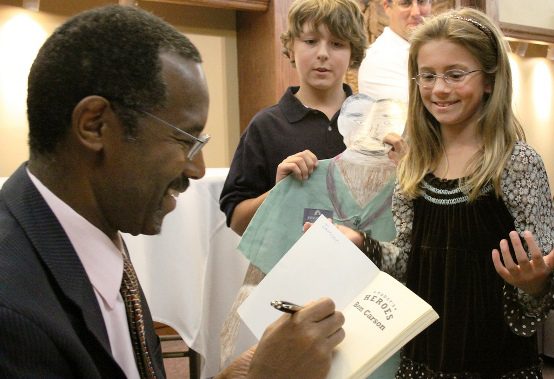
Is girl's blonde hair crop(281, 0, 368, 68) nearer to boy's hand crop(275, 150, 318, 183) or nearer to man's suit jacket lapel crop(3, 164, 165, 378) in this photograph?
boy's hand crop(275, 150, 318, 183)

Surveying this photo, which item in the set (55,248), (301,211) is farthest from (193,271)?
(55,248)

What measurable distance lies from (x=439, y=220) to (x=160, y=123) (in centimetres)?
96

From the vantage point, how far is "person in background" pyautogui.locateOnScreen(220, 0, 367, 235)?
6.79 feet

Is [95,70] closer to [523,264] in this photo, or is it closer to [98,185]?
[98,185]

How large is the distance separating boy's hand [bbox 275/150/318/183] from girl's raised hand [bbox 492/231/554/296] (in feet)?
1.90

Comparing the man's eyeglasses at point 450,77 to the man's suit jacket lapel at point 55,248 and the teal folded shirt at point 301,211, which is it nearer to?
the teal folded shirt at point 301,211

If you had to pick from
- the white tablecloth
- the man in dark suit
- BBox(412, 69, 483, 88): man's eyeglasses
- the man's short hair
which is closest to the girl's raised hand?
BBox(412, 69, 483, 88): man's eyeglasses

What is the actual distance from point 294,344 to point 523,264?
2.29 ft

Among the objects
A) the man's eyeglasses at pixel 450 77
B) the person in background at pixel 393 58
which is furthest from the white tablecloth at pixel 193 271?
the man's eyeglasses at pixel 450 77

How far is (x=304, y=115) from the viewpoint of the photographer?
2.11m

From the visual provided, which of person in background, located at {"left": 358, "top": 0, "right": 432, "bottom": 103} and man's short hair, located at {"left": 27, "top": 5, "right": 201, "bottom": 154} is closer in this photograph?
man's short hair, located at {"left": 27, "top": 5, "right": 201, "bottom": 154}

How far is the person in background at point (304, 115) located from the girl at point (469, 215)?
0.30 metres

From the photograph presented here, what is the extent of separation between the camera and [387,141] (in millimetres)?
1923

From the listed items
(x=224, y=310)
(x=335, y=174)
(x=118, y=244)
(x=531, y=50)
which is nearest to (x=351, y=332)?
(x=118, y=244)
